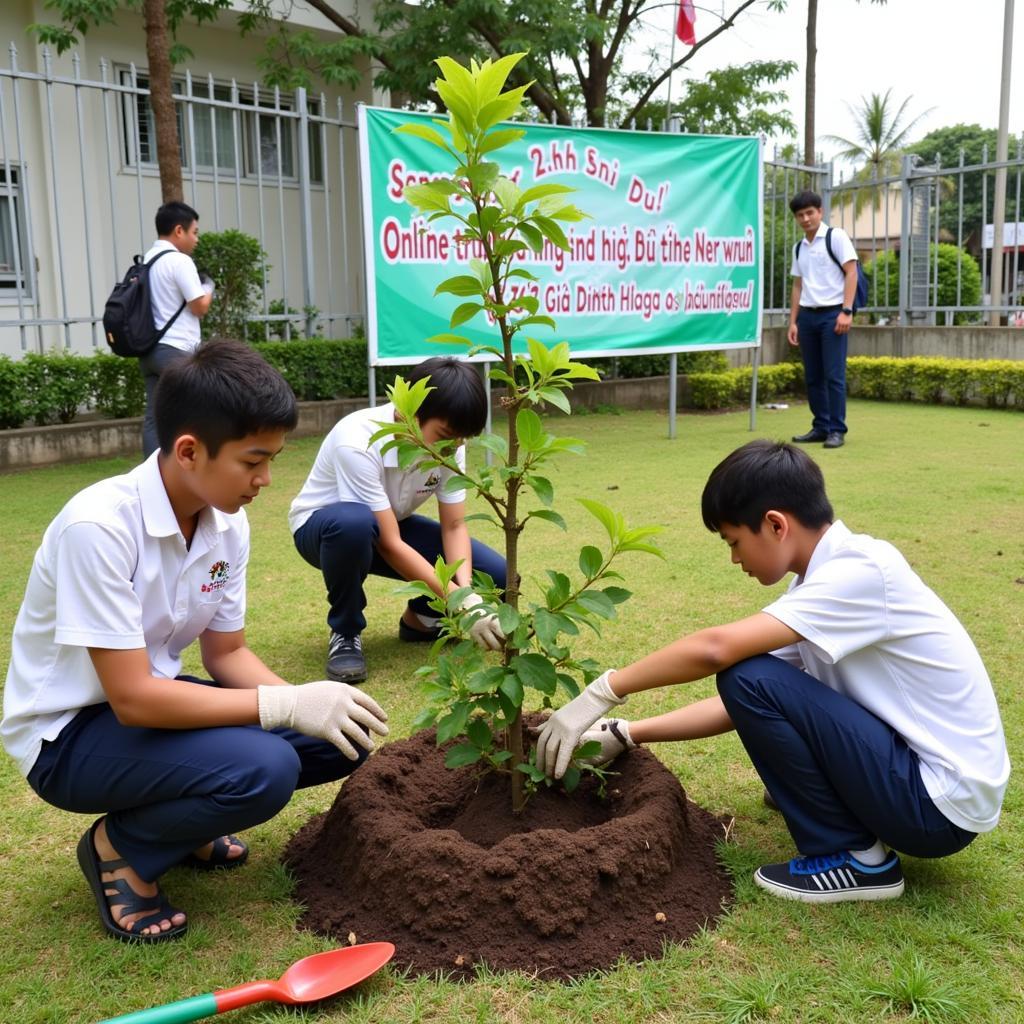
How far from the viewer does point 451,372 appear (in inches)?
132

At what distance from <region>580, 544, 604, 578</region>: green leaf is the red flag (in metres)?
13.6

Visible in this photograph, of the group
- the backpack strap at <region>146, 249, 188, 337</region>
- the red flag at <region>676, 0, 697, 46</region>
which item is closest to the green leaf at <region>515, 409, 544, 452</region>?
the backpack strap at <region>146, 249, 188, 337</region>

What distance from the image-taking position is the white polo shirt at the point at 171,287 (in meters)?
6.62

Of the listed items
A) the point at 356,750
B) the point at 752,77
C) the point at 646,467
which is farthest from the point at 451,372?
the point at 752,77

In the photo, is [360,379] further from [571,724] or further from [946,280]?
[946,280]

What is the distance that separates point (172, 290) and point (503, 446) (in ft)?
16.5

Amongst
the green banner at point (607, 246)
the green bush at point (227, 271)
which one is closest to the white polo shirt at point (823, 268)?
the green banner at point (607, 246)

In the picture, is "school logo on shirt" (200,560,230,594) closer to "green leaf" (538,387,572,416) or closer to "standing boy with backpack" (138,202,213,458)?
"green leaf" (538,387,572,416)

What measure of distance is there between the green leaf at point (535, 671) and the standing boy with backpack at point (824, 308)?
682cm

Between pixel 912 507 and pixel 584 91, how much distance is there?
962 centimetres

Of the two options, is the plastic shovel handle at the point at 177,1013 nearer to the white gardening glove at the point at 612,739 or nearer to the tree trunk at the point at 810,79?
the white gardening glove at the point at 612,739

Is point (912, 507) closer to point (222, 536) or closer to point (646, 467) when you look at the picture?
point (646, 467)

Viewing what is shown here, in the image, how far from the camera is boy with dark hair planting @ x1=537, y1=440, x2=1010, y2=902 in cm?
219

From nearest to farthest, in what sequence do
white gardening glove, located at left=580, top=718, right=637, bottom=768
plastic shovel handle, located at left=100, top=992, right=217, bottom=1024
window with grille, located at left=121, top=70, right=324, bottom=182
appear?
1. plastic shovel handle, located at left=100, top=992, right=217, bottom=1024
2. white gardening glove, located at left=580, top=718, right=637, bottom=768
3. window with grille, located at left=121, top=70, right=324, bottom=182
